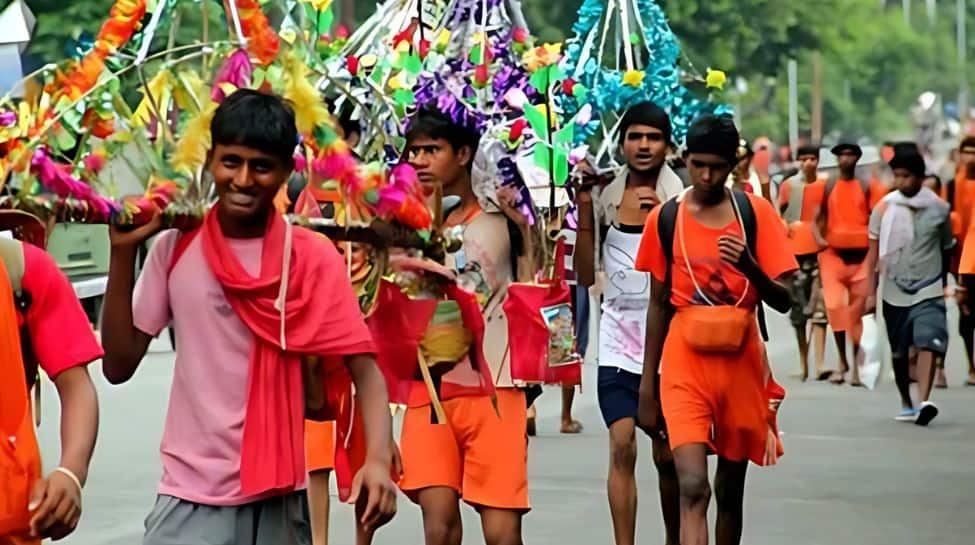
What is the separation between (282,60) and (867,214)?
12.9 meters

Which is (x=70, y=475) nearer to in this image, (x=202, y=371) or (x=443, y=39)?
(x=202, y=371)

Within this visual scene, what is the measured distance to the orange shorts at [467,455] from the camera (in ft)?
25.4

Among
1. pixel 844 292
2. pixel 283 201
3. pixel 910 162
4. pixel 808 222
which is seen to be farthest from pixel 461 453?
pixel 808 222

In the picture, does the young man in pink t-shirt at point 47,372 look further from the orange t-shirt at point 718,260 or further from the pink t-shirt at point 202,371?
the orange t-shirt at point 718,260

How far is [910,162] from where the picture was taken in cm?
1591

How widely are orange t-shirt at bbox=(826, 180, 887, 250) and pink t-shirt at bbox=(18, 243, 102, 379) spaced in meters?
13.5

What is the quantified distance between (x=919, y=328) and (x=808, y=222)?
10.5 feet

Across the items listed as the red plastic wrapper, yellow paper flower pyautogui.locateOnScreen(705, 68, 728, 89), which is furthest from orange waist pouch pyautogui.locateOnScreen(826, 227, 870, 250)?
the red plastic wrapper

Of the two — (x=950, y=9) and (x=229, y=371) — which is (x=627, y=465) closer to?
(x=229, y=371)

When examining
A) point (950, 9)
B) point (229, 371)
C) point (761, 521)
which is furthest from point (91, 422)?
point (950, 9)

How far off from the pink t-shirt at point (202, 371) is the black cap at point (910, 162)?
1098cm

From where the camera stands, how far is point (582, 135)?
963cm

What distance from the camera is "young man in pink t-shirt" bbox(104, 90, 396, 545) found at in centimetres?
538

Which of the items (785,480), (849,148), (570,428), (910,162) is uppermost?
(849,148)
